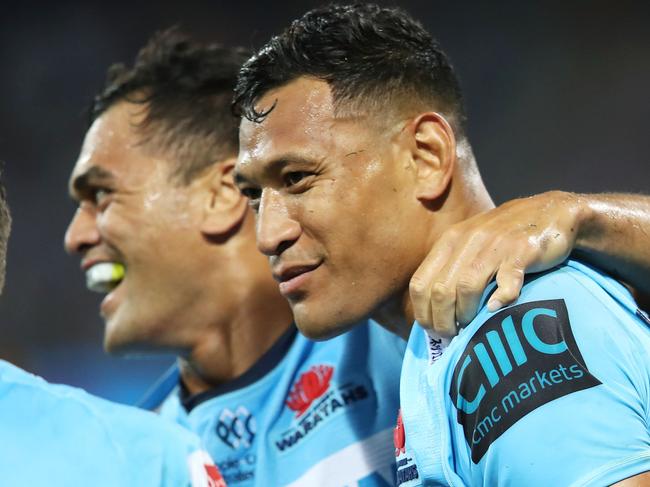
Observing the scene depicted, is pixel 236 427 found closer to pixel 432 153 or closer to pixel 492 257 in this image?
pixel 432 153

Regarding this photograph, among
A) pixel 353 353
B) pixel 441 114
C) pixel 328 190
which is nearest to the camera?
pixel 328 190

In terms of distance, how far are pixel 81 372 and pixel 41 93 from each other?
1.86m

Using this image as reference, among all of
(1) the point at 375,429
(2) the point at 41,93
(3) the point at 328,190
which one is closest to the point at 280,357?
(1) the point at 375,429

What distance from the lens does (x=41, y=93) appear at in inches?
237

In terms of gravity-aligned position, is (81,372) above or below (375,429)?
above

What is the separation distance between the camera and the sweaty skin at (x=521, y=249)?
1.54 metres

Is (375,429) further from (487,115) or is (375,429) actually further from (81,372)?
(81,372)

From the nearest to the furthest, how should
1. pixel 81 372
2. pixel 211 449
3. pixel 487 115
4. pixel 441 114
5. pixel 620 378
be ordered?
pixel 620 378
pixel 441 114
pixel 211 449
pixel 487 115
pixel 81 372

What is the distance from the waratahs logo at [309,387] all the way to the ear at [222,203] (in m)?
0.52

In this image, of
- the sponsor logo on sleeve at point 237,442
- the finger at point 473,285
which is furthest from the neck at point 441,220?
the sponsor logo on sleeve at point 237,442

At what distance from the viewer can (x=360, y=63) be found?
1985 millimetres

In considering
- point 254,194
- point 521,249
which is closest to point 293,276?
point 254,194

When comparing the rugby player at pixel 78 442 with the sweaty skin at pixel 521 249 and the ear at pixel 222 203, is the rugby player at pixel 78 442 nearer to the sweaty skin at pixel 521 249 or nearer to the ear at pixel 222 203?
the sweaty skin at pixel 521 249

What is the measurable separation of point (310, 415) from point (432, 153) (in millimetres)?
819
